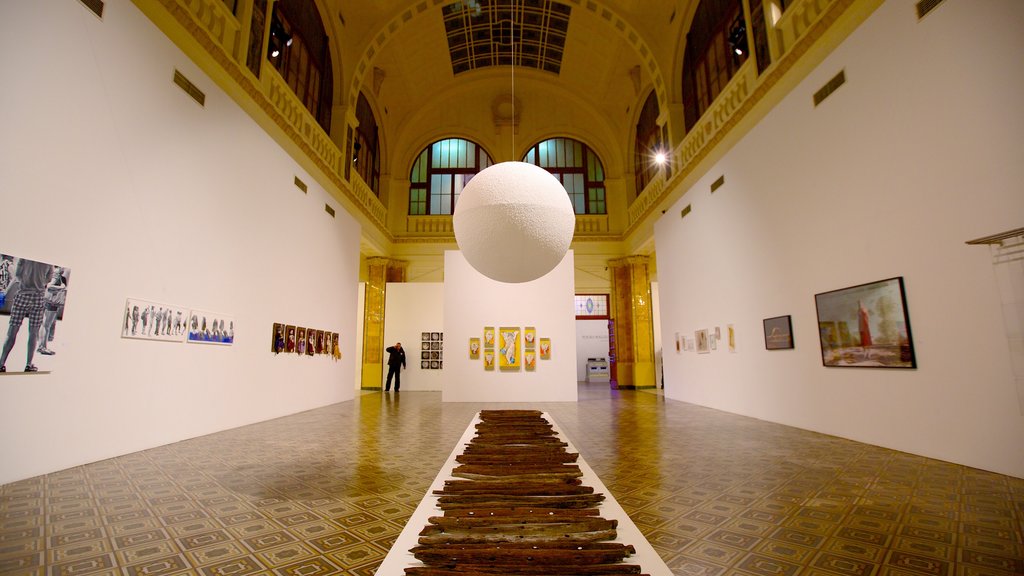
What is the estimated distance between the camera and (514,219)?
3309 millimetres

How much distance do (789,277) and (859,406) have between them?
7.06ft

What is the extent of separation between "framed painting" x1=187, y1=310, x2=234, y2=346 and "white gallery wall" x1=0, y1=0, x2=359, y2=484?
0.12m

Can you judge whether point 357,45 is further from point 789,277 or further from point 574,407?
point 789,277

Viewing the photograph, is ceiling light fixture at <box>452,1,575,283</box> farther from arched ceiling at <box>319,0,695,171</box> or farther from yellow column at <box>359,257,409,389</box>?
yellow column at <box>359,257,409,389</box>

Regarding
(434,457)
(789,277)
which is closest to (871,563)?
(434,457)

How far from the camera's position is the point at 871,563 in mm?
2188

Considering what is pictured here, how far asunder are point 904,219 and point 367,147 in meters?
14.6

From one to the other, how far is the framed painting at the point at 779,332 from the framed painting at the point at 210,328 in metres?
8.58

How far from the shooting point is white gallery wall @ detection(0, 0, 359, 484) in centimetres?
395

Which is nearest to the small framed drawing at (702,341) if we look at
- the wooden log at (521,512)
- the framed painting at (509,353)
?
the framed painting at (509,353)

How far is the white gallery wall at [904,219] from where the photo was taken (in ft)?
13.0

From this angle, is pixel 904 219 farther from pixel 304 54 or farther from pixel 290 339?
pixel 304 54

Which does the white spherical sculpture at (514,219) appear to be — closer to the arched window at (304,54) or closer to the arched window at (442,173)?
the arched window at (304,54)

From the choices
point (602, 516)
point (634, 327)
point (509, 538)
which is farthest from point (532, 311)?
point (509, 538)
